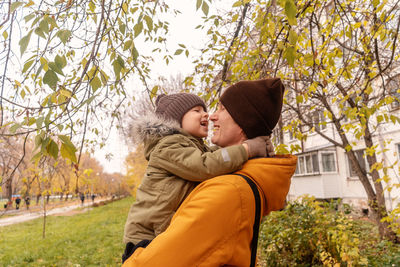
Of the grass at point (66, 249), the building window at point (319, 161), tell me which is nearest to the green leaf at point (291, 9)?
the grass at point (66, 249)

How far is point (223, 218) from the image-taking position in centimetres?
121

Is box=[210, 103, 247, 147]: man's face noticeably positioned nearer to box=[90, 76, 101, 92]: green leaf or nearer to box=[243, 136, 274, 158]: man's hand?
box=[243, 136, 274, 158]: man's hand

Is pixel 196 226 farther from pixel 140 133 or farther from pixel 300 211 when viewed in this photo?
pixel 300 211

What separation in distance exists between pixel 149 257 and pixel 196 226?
0.23 meters

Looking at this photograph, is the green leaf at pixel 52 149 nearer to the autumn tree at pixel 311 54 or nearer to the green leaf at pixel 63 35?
the green leaf at pixel 63 35

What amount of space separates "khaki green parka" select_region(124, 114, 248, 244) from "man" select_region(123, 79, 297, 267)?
0.12m

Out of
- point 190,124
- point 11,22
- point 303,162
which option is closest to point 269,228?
point 190,124

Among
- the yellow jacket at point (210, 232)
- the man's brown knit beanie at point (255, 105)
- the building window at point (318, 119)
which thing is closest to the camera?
the yellow jacket at point (210, 232)

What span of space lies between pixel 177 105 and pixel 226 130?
0.56 metres

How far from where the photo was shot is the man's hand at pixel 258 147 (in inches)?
62.0

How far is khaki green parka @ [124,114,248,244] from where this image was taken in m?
1.53

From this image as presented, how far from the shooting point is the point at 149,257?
1178mm

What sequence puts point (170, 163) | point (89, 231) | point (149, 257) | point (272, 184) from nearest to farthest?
1. point (149, 257)
2. point (272, 184)
3. point (170, 163)
4. point (89, 231)

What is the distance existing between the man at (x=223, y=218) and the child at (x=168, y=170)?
0.11m
